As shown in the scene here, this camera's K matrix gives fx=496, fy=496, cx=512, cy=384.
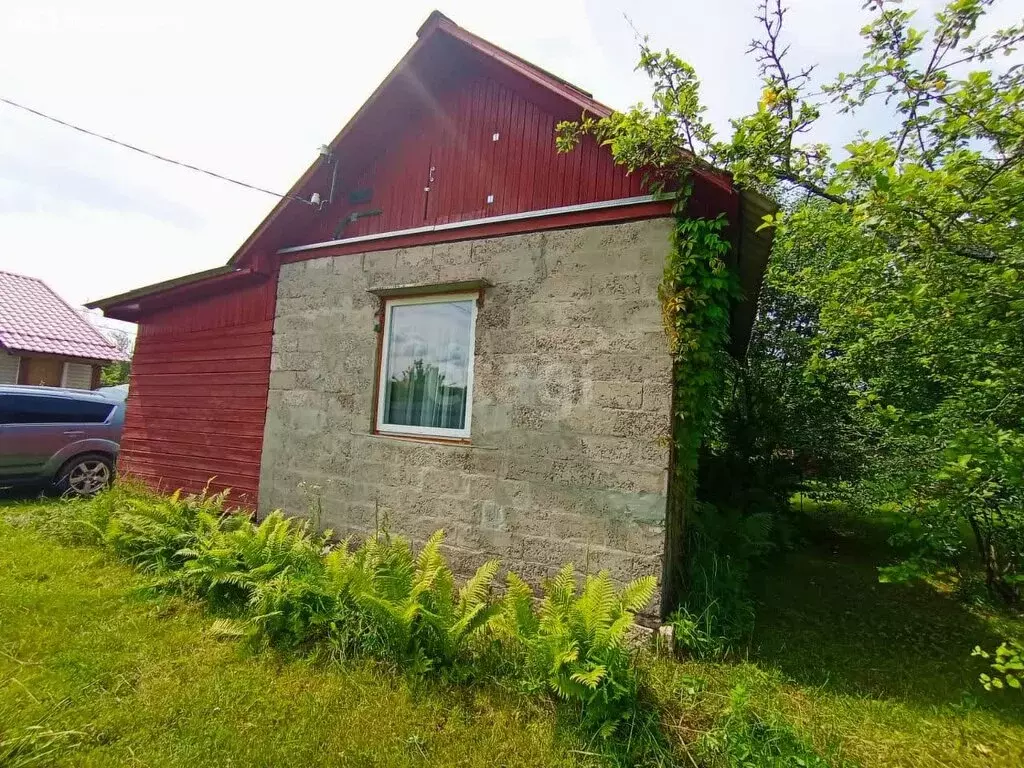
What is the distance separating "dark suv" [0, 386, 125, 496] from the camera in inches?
320

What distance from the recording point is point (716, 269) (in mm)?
4102

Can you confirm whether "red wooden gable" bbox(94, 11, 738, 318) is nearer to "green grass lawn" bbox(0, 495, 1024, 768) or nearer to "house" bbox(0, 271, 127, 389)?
"green grass lawn" bbox(0, 495, 1024, 768)

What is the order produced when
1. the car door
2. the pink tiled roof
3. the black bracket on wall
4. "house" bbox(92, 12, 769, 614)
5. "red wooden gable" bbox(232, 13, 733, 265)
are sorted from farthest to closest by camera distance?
the pink tiled roof < the car door < the black bracket on wall < "red wooden gable" bbox(232, 13, 733, 265) < "house" bbox(92, 12, 769, 614)

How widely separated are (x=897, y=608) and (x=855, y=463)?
2179mm

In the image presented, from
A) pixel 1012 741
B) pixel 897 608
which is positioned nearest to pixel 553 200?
pixel 1012 741

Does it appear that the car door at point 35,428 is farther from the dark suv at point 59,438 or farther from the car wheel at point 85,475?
the car wheel at point 85,475

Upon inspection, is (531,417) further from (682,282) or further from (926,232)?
(926,232)

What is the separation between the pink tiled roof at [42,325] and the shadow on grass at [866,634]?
20223 millimetres

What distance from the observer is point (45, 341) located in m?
15.8

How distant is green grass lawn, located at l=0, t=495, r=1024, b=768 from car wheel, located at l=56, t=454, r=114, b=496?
478 cm

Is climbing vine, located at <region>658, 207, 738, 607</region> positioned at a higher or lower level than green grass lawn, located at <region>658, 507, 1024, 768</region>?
higher

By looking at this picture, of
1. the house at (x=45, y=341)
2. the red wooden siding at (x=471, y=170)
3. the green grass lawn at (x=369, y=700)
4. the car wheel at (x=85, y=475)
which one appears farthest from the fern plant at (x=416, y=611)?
the house at (x=45, y=341)

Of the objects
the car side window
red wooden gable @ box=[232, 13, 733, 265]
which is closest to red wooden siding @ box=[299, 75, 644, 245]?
red wooden gable @ box=[232, 13, 733, 265]

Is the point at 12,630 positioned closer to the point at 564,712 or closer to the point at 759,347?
the point at 564,712
